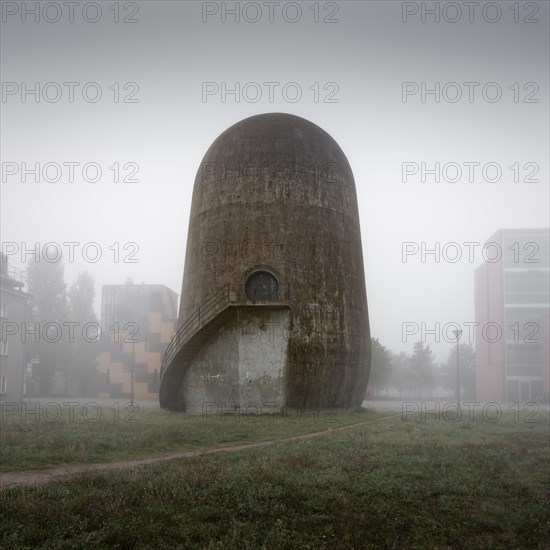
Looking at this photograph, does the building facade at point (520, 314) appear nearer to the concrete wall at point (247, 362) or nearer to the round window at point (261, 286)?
the round window at point (261, 286)

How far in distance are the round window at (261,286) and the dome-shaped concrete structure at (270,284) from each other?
40mm

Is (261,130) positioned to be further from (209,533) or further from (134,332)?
(134,332)

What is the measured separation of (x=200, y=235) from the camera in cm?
2725

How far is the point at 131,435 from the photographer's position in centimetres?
1709

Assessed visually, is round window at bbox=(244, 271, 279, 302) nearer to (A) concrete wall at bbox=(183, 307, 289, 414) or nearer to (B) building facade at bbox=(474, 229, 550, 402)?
(A) concrete wall at bbox=(183, 307, 289, 414)

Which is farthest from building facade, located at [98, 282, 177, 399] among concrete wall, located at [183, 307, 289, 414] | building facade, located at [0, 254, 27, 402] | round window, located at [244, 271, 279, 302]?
round window, located at [244, 271, 279, 302]

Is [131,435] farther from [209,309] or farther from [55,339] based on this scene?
[55,339]

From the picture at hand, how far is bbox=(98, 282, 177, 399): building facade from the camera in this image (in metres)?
60.1

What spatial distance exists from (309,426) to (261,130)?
13.2 metres

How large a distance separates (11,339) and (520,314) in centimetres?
5085

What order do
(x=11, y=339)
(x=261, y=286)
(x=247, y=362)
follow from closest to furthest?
(x=247, y=362)
(x=261, y=286)
(x=11, y=339)

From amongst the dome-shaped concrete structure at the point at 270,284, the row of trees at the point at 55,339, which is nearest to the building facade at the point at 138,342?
the row of trees at the point at 55,339

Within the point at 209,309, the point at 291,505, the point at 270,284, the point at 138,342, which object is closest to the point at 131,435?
the point at 291,505

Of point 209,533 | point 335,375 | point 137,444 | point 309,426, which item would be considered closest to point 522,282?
point 335,375
